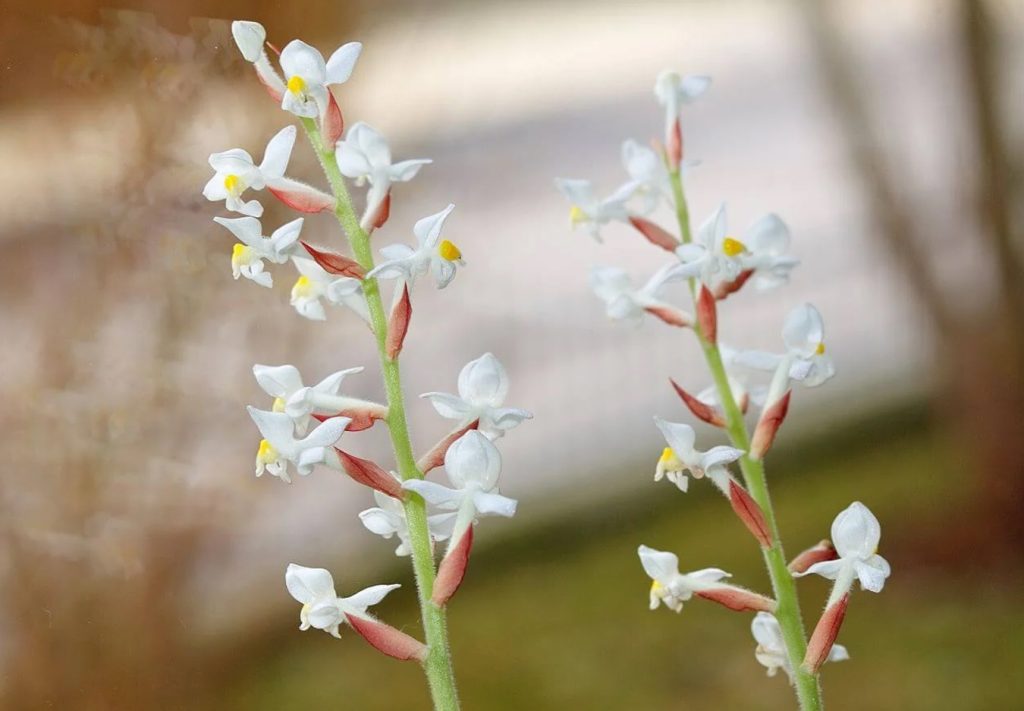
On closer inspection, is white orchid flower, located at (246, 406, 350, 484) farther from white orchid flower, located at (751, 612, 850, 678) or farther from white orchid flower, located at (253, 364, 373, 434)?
white orchid flower, located at (751, 612, 850, 678)

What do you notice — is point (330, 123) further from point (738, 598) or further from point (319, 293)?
point (738, 598)

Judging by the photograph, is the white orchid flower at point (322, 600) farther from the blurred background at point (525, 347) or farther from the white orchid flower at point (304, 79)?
the blurred background at point (525, 347)

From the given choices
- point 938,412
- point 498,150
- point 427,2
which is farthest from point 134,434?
Result: point 938,412

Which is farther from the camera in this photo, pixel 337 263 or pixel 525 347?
pixel 525 347

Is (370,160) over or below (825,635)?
over

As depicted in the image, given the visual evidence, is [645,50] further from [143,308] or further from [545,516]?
[143,308]

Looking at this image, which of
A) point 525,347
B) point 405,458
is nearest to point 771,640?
point 405,458
